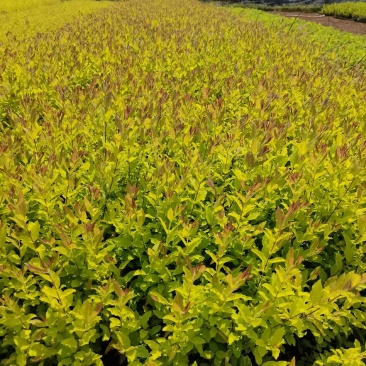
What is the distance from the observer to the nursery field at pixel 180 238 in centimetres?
155

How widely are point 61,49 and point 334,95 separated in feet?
11.8

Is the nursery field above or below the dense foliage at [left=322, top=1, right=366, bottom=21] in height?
below

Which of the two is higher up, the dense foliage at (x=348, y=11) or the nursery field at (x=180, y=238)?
the dense foliage at (x=348, y=11)

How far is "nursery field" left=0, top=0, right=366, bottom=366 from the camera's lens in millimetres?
Answer: 1550

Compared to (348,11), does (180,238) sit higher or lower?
lower

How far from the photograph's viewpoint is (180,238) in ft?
5.93

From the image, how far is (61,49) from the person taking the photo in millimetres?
4645

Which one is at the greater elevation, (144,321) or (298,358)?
(144,321)

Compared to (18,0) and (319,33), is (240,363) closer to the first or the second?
(319,33)

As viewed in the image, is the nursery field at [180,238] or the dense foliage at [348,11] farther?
the dense foliage at [348,11]

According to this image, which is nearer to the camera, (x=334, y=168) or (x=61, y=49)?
(x=334, y=168)

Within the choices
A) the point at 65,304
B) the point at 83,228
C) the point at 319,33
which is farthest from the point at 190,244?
the point at 319,33

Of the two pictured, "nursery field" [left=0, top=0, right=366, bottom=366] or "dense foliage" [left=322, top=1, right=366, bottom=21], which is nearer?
"nursery field" [left=0, top=0, right=366, bottom=366]

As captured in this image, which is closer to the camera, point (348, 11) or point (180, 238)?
point (180, 238)
